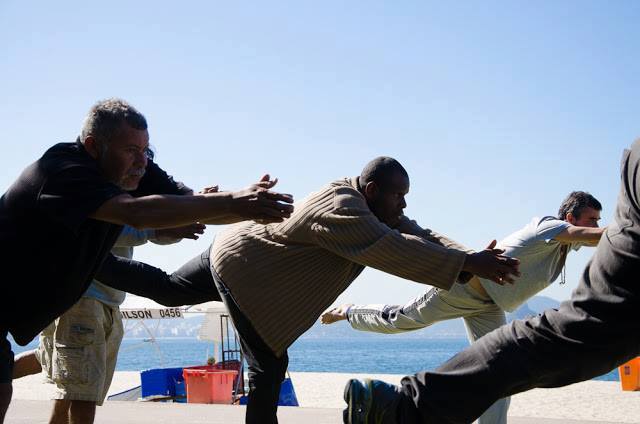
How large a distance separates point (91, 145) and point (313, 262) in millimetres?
1417

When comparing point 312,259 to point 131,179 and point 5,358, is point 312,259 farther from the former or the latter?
point 5,358

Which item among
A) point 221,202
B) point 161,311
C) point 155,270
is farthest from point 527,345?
point 161,311

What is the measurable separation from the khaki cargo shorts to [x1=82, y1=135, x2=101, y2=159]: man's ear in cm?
171

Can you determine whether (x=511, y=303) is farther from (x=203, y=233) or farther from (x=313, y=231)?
(x=203, y=233)

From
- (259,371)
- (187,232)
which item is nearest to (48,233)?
(187,232)

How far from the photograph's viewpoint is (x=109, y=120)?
12.3 ft

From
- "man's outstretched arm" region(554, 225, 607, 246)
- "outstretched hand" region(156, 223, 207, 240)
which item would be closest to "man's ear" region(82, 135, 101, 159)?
"outstretched hand" region(156, 223, 207, 240)

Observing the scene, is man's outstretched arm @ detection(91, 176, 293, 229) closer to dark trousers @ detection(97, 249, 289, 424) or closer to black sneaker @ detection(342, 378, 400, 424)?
black sneaker @ detection(342, 378, 400, 424)

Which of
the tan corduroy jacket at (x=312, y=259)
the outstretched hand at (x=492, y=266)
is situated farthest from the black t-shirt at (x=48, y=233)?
the outstretched hand at (x=492, y=266)

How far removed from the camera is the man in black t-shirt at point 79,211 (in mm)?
3283

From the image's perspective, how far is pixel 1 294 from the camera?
3432mm

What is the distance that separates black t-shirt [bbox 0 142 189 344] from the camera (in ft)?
10.9

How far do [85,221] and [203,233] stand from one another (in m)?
1.36

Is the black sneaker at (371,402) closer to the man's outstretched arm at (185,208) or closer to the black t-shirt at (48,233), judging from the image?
the man's outstretched arm at (185,208)
